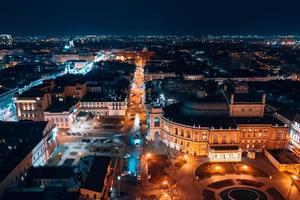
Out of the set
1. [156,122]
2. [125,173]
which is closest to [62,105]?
[156,122]

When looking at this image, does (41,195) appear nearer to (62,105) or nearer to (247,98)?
(62,105)

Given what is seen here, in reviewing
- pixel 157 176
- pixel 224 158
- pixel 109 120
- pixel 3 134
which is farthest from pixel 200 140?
pixel 3 134

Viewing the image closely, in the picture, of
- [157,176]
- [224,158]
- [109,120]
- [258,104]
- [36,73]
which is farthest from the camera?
[36,73]

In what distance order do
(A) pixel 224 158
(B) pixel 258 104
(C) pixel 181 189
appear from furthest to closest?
(B) pixel 258 104 → (A) pixel 224 158 → (C) pixel 181 189

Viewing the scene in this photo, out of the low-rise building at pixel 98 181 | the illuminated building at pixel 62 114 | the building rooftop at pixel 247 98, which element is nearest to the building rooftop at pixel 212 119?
the building rooftop at pixel 247 98

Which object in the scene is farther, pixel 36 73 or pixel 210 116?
pixel 36 73

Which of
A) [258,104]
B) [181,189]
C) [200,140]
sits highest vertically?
[258,104]

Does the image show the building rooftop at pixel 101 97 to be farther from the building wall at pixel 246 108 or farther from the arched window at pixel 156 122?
the building wall at pixel 246 108

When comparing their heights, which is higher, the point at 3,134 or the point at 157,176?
the point at 3,134

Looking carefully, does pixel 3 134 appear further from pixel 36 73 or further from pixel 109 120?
pixel 36 73
